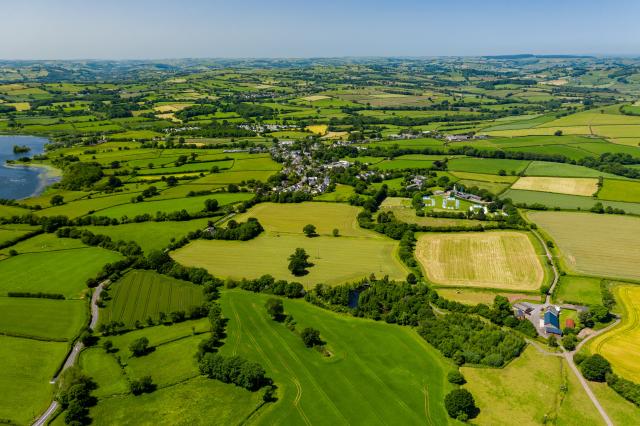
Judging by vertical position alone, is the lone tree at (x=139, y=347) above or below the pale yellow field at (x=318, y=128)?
below

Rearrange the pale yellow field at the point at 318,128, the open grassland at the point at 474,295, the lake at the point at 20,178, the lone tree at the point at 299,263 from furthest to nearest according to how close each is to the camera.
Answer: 1. the pale yellow field at the point at 318,128
2. the lake at the point at 20,178
3. the lone tree at the point at 299,263
4. the open grassland at the point at 474,295

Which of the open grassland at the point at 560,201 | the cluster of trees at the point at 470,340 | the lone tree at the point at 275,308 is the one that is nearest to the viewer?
the cluster of trees at the point at 470,340

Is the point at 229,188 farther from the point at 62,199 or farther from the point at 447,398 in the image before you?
the point at 447,398

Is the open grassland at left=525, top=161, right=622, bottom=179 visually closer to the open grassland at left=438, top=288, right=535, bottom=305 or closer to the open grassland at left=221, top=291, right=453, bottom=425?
the open grassland at left=438, top=288, right=535, bottom=305

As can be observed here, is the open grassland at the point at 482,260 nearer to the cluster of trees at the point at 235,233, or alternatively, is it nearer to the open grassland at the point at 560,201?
the open grassland at the point at 560,201

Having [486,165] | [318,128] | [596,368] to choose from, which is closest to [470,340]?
[596,368]

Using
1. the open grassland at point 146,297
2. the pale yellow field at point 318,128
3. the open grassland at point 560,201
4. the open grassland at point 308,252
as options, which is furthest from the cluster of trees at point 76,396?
the pale yellow field at point 318,128

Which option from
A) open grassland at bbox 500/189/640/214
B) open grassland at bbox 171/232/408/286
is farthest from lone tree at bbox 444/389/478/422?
open grassland at bbox 500/189/640/214
